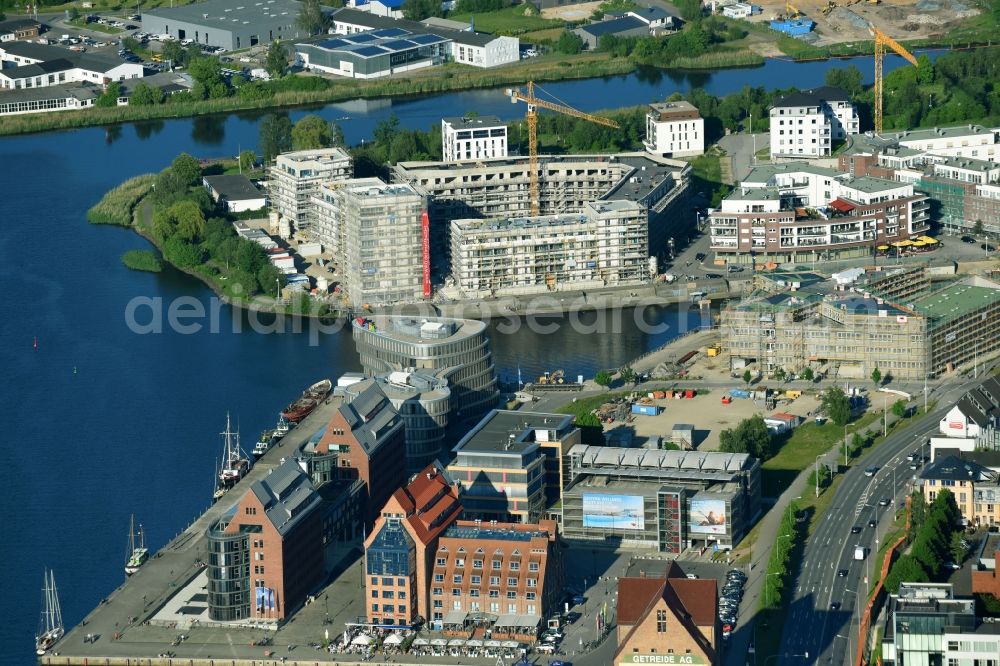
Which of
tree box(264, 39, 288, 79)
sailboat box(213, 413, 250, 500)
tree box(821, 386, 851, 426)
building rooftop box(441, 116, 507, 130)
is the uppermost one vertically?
tree box(264, 39, 288, 79)

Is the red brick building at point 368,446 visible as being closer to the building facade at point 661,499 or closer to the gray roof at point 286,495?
the gray roof at point 286,495

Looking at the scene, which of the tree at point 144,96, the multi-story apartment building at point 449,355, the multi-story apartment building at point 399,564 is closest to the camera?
the multi-story apartment building at point 399,564

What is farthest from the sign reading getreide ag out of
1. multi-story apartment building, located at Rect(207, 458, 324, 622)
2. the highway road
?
multi-story apartment building, located at Rect(207, 458, 324, 622)

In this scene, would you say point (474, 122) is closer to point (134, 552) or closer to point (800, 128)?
point (800, 128)

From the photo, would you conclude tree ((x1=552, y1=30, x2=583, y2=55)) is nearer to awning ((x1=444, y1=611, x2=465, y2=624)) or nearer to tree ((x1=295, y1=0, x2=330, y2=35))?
tree ((x1=295, y1=0, x2=330, y2=35))

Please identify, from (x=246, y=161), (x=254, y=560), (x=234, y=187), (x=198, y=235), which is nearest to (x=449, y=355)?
(x=254, y=560)

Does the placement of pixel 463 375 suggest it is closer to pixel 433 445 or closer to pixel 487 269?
pixel 433 445

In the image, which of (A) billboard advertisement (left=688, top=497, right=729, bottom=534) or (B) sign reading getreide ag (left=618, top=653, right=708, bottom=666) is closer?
(B) sign reading getreide ag (left=618, top=653, right=708, bottom=666)

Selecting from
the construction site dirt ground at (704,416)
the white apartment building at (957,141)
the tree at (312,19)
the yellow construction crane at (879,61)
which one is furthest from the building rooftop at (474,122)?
the construction site dirt ground at (704,416)
